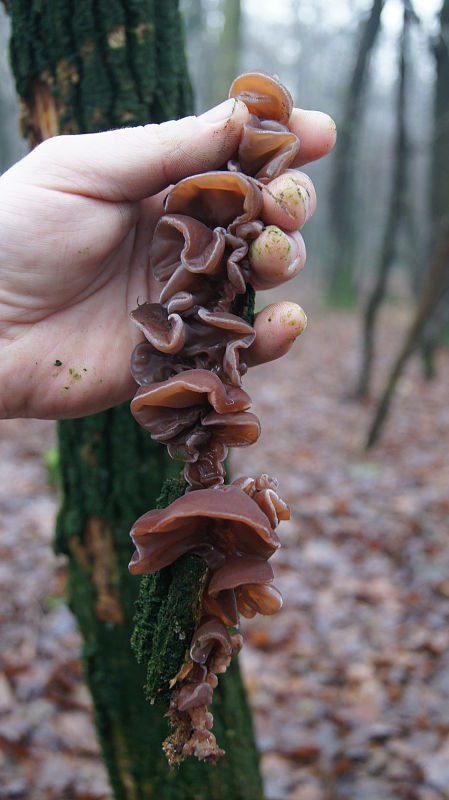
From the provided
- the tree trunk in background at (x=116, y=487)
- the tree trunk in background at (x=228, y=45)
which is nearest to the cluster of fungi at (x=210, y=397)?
the tree trunk in background at (x=116, y=487)

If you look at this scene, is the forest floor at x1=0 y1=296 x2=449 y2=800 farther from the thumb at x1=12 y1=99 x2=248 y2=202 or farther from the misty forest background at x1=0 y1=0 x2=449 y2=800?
the thumb at x1=12 y1=99 x2=248 y2=202

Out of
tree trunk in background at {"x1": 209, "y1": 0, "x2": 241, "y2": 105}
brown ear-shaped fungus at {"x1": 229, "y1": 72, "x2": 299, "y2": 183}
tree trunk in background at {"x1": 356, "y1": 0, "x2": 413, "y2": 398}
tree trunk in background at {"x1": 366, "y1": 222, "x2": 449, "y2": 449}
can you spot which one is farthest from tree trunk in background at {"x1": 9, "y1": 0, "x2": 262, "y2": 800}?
Answer: tree trunk in background at {"x1": 209, "y1": 0, "x2": 241, "y2": 105}

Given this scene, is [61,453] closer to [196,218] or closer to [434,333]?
[196,218]

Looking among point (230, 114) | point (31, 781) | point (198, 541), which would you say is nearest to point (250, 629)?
point (31, 781)

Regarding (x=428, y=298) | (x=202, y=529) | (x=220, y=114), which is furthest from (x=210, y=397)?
(x=428, y=298)

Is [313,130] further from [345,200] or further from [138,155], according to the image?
[345,200]

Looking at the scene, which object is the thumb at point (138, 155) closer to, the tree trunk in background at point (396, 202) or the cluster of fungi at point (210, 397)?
the cluster of fungi at point (210, 397)
